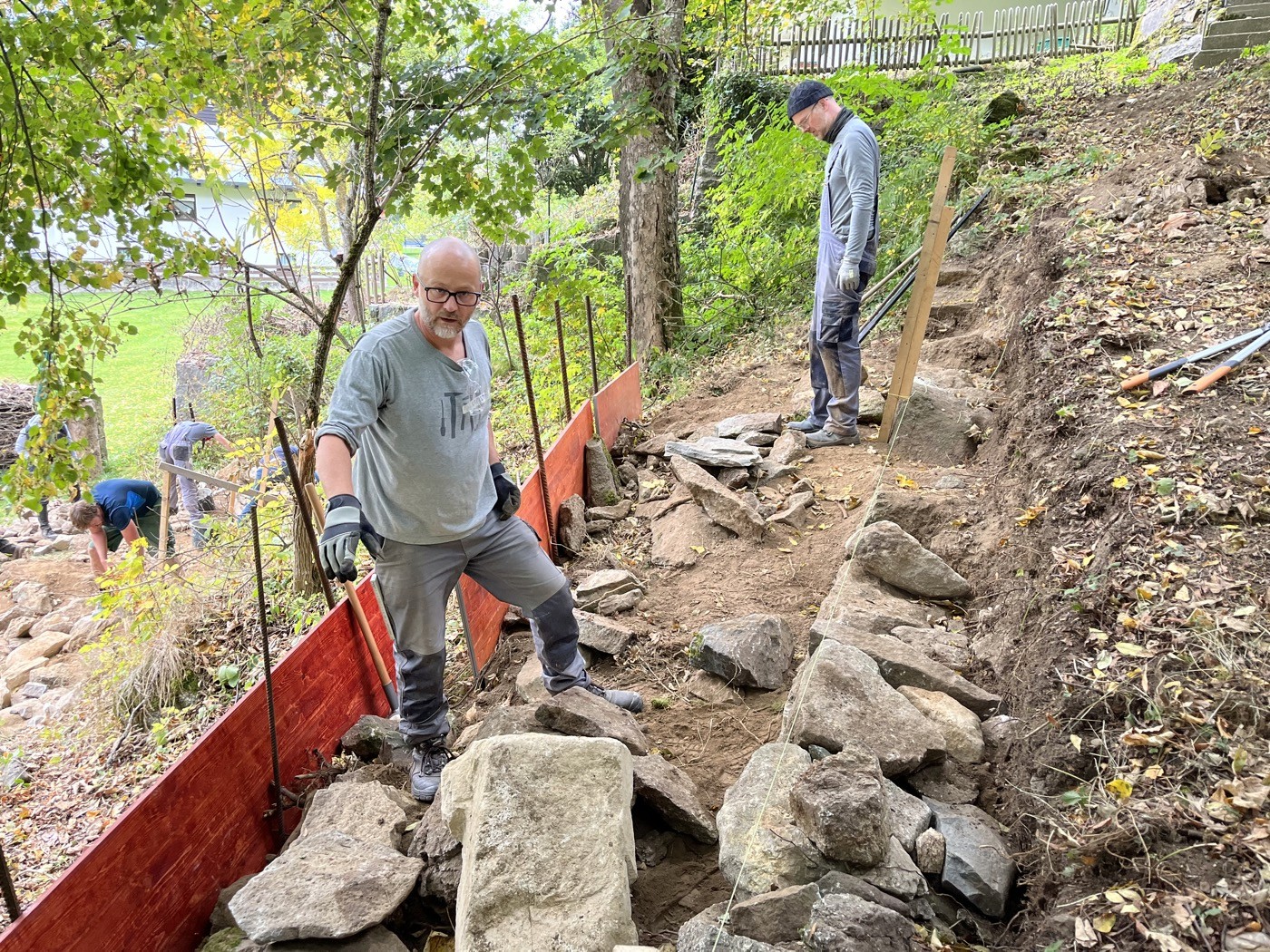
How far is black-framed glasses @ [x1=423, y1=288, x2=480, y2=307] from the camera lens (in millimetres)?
2689

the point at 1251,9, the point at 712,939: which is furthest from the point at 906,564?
the point at 1251,9

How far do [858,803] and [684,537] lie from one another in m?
2.78

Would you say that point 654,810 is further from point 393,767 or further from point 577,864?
point 393,767

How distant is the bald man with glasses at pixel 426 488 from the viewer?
2586 millimetres

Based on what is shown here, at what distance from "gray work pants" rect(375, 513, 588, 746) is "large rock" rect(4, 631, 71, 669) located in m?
5.88

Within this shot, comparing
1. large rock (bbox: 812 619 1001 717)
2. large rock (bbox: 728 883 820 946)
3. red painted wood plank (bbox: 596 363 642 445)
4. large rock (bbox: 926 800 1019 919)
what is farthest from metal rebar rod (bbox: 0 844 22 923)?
red painted wood plank (bbox: 596 363 642 445)

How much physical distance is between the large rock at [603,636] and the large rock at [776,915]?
1762 millimetres

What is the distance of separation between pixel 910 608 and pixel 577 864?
2.26 m

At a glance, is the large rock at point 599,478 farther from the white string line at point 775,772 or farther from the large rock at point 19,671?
the large rock at point 19,671

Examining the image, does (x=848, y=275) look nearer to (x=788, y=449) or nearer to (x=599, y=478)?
(x=788, y=449)

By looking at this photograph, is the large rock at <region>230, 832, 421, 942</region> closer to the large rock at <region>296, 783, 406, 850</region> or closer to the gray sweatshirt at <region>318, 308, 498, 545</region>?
the large rock at <region>296, 783, 406, 850</region>

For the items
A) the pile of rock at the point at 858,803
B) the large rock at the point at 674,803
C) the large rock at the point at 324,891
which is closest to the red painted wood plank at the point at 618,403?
the pile of rock at the point at 858,803

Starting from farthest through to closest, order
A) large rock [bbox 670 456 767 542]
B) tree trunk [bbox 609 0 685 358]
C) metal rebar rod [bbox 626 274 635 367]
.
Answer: metal rebar rod [bbox 626 274 635 367]
tree trunk [bbox 609 0 685 358]
large rock [bbox 670 456 767 542]

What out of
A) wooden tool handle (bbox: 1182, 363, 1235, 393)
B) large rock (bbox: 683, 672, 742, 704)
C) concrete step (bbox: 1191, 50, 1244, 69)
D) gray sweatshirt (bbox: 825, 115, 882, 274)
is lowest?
large rock (bbox: 683, 672, 742, 704)
